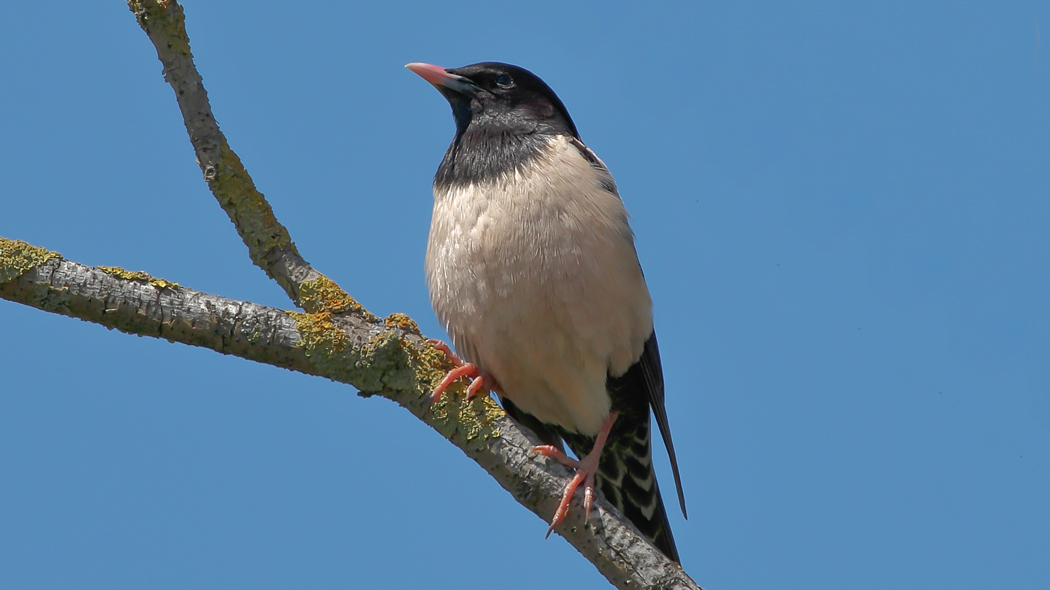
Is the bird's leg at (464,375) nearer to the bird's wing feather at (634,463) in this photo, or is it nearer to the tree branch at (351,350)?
the tree branch at (351,350)

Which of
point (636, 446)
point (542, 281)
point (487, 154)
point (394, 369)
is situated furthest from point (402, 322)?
point (636, 446)

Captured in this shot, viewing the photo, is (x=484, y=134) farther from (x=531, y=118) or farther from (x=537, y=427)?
(x=537, y=427)

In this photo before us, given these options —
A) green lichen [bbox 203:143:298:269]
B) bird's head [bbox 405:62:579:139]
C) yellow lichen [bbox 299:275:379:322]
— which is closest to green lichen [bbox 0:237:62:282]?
green lichen [bbox 203:143:298:269]

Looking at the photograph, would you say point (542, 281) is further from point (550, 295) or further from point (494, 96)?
point (494, 96)

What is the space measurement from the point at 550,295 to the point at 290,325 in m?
1.44

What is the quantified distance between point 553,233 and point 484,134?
1133 millimetres

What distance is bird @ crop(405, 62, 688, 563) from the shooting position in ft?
15.3

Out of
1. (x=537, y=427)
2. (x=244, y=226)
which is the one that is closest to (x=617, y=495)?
(x=537, y=427)

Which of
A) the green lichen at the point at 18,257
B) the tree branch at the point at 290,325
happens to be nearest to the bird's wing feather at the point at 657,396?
the tree branch at the point at 290,325

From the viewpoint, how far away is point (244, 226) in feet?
14.3

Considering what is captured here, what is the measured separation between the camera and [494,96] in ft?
18.8

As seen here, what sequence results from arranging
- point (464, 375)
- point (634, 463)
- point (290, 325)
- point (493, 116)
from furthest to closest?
point (493, 116)
point (634, 463)
point (464, 375)
point (290, 325)

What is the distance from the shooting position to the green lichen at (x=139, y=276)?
3742mm

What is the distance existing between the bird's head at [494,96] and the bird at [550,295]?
0.01 metres
